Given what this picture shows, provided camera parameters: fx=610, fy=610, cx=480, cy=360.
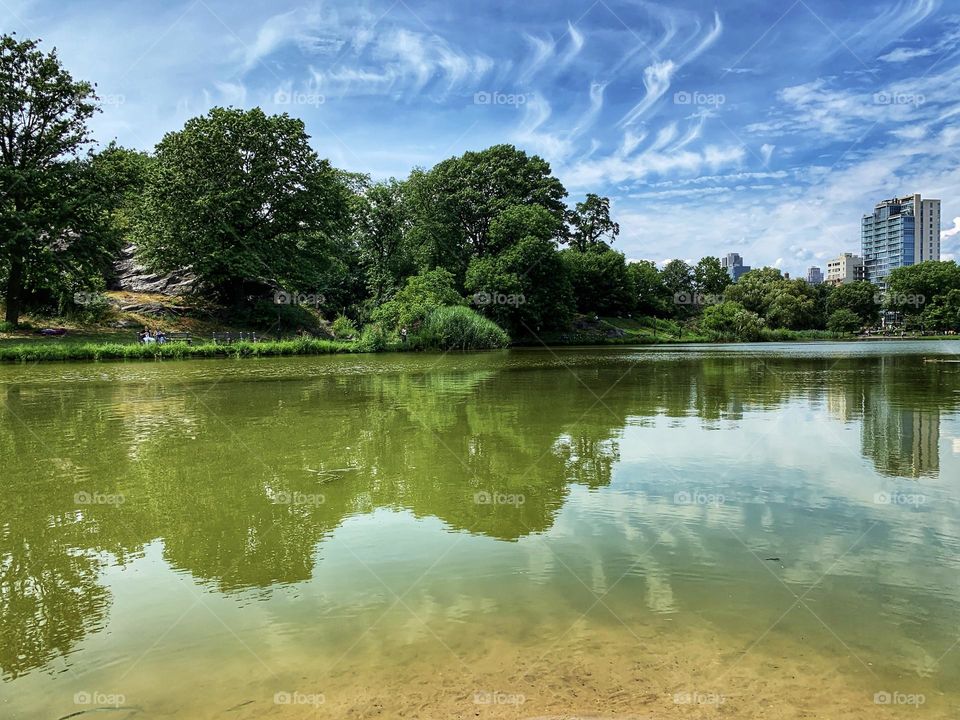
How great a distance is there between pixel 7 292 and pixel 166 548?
4220cm

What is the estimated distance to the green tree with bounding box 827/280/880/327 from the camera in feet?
342

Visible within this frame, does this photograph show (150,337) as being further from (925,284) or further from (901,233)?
(901,233)

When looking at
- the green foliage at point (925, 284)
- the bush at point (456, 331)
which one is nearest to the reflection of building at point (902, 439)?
the bush at point (456, 331)

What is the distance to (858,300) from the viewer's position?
10488 centimetres

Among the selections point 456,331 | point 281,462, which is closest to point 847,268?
point 456,331

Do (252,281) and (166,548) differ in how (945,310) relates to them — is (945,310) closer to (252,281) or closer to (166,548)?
(252,281)

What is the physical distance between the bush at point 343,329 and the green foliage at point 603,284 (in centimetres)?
3572

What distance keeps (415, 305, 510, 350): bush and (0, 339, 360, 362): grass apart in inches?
341

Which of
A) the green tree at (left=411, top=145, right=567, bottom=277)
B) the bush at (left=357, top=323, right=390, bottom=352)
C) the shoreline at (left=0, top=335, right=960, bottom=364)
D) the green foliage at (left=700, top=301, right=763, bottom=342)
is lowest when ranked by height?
the shoreline at (left=0, top=335, right=960, bottom=364)

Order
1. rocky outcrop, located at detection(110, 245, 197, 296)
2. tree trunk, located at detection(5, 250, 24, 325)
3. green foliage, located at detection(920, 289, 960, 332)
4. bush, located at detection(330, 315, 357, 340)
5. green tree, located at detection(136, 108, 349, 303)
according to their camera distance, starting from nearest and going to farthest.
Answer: tree trunk, located at detection(5, 250, 24, 325) → green tree, located at detection(136, 108, 349, 303) → bush, located at detection(330, 315, 357, 340) → rocky outcrop, located at detection(110, 245, 197, 296) → green foliage, located at detection(920, 289, 960, 332)

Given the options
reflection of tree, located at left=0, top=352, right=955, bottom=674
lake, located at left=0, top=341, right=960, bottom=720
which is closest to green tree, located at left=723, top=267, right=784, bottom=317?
reflection of tree, located at left=0, top=352, right=955, bottom=674

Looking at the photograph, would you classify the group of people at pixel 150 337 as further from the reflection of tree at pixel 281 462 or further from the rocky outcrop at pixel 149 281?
the reflection of tree at pixel 281 462

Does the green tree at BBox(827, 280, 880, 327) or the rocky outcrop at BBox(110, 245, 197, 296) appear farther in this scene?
the green tree at BBox(827, 280, 880, 327)

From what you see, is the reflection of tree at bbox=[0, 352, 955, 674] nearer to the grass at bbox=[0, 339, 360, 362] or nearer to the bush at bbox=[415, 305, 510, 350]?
the grass at bbox=[0, 339, 360, 362]
